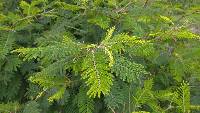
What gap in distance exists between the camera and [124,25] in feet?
7.91

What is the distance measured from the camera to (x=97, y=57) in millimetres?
1576

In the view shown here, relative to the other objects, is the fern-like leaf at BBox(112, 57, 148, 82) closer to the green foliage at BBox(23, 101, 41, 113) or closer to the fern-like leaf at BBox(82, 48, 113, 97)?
the fern-like leaf at BBox(82, 48, 113, 97)

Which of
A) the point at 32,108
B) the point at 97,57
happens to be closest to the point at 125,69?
the point at 97,57

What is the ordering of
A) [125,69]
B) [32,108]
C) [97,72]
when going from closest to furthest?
[97,72] → [125,69] → [32,108]

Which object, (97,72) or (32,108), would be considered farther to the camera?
(32,108)

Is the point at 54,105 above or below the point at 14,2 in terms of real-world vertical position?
below

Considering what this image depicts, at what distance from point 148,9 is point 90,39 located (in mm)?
480

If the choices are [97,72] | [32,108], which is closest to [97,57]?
[97,72]

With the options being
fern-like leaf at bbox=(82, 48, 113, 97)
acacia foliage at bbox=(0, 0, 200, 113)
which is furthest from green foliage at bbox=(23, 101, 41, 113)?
fern-like leaf at bbox=(82, 48, 113, 97)

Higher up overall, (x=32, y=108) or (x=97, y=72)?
(x=97, y=72)

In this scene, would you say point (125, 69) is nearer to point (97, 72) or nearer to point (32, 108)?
point (97, 72)

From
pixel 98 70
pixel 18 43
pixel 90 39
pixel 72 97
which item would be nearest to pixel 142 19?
pixel 90 39

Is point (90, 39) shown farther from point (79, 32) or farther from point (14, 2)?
point (14, 2)

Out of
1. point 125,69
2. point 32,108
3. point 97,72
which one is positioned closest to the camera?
point 97,72
